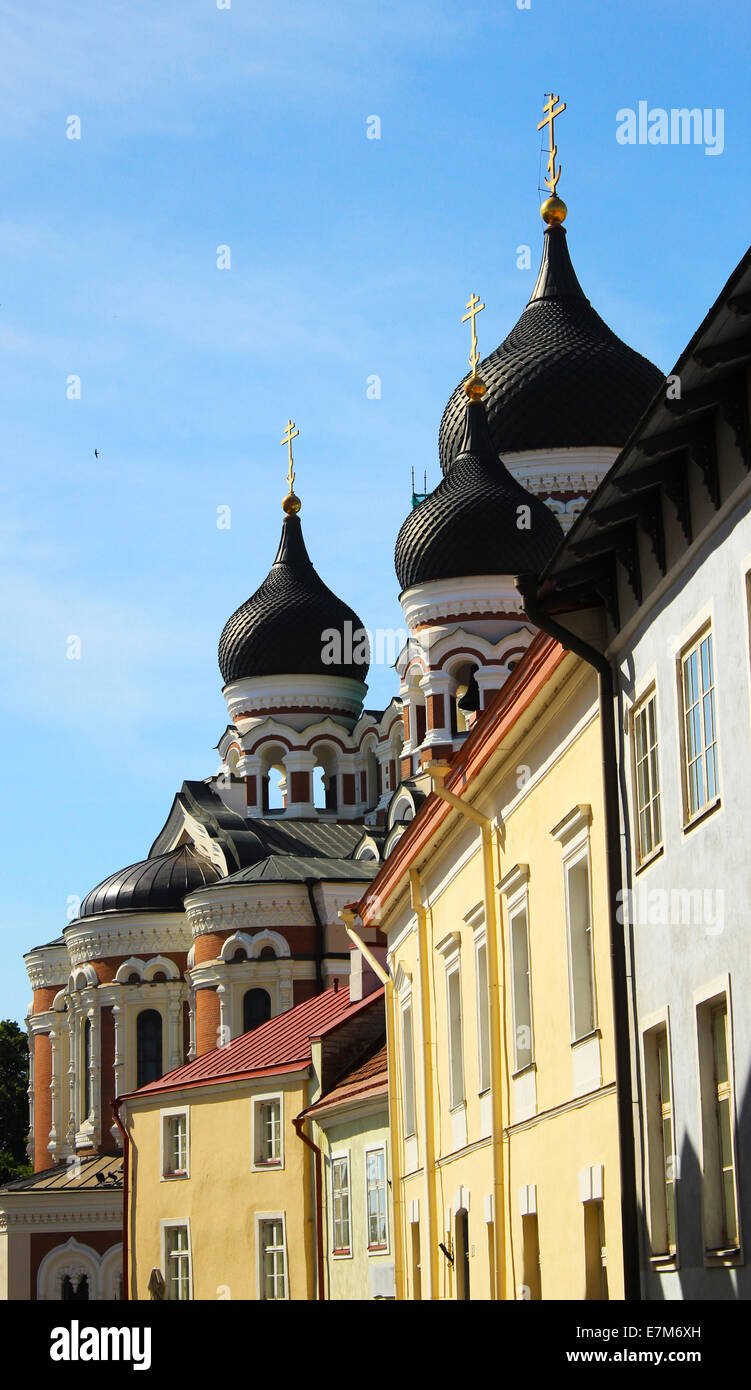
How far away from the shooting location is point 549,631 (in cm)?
1261

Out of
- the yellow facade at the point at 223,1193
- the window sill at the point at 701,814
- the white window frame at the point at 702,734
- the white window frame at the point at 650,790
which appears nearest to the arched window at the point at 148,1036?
Result: the yellow facade at the point at 223,1193

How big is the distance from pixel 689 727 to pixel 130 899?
37792 millimetres

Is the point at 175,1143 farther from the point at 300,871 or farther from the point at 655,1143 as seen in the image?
the point at 655,1143

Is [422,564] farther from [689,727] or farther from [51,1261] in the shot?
[689,727]

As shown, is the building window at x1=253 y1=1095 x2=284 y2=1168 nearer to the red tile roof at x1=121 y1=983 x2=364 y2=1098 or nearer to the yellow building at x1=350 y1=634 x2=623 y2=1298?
the red tile roof at x1=121 y1=983 x2=364 y2=1098

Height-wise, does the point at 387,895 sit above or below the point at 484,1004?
above

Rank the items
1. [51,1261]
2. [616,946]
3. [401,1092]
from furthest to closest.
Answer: [51,1261] → [401,1092] → [616,946]

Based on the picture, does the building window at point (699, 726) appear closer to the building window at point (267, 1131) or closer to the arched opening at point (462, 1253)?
the arched opening at point (462, 1253)

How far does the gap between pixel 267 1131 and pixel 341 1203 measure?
3416 millimetres

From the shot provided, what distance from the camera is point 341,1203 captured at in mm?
24828

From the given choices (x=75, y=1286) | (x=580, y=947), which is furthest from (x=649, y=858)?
(x=75, y=1286)

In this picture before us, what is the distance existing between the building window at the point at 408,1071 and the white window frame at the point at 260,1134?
627 cm

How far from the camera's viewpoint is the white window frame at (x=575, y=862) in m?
13.1
